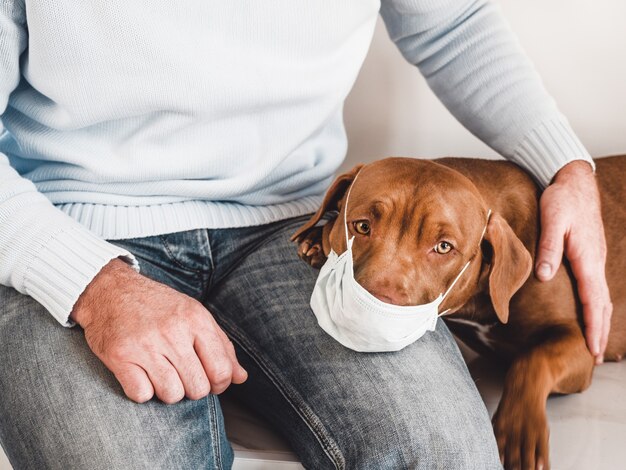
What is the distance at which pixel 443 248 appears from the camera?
1.46 m

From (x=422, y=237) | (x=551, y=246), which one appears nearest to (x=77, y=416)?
(x=422, y=237)

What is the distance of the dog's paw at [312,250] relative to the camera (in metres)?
1.59

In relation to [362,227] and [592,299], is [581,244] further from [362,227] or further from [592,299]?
[362,227]

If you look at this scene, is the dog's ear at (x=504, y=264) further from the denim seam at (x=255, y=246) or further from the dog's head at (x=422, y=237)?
the denim seam at (x=255, y=246)

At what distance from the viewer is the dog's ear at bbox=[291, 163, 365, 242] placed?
154cm

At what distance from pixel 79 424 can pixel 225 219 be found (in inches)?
20.9

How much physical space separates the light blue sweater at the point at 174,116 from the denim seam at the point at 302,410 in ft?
0.80

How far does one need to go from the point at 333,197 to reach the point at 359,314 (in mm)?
365

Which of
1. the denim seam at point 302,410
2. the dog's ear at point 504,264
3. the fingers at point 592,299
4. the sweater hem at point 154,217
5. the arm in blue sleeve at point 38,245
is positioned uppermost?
the arm in blue sleeve at point 38,245

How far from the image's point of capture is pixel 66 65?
141cm

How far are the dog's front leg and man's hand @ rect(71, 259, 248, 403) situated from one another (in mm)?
545

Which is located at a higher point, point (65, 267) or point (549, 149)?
point (65, 267)

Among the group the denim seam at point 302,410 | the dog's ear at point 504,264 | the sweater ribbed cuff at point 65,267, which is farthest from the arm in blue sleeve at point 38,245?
the dog's ear at point 504,264

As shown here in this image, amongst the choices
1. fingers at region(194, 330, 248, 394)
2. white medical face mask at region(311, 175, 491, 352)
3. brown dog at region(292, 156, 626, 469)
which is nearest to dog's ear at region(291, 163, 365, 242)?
brown dog at region(292, 156, 626, 469)
